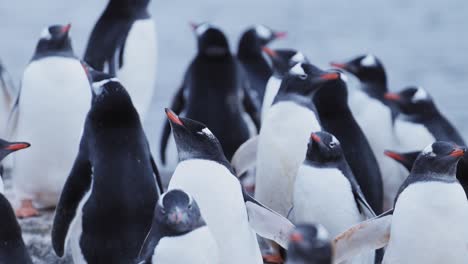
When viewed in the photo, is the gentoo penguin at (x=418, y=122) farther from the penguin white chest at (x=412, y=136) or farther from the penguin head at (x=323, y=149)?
the penguin head at (x=323, y=149)

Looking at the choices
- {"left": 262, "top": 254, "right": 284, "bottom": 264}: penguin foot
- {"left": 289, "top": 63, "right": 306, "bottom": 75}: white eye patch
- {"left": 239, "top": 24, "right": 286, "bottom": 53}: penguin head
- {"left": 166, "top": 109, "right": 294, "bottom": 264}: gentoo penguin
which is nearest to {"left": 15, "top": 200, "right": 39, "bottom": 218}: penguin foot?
{"left": 262, "top": 254, "right": 284, "bottom": 264}: penguin foot

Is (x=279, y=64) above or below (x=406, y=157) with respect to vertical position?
above

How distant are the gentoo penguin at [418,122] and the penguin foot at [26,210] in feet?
6.90

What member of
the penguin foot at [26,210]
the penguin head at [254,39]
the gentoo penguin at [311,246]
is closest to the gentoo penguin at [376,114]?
the penguin head at [254,39]

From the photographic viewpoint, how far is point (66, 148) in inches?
216

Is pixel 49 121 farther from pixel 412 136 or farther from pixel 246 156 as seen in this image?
pixel 412 136

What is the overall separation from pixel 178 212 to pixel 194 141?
596 millimetres

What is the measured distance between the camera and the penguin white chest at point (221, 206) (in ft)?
13.6

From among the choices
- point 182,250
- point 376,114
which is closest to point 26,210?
point 182,250

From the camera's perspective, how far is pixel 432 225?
415 cm

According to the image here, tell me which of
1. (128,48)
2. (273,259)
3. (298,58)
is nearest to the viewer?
(273,259)

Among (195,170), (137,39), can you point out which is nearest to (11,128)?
(137,39)

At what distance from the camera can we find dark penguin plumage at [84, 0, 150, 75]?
639 cm

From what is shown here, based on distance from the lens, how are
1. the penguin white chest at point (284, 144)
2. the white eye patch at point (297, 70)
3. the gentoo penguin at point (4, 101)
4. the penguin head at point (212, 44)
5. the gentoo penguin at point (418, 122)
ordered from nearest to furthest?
the penguin white chest at point (284, 144) < the white eye patch at point (297, 70) < the gentoo penguin at point (418, 122) < the penguin head at point (212, 44) < the gentoo penguin at point (4, 101)
